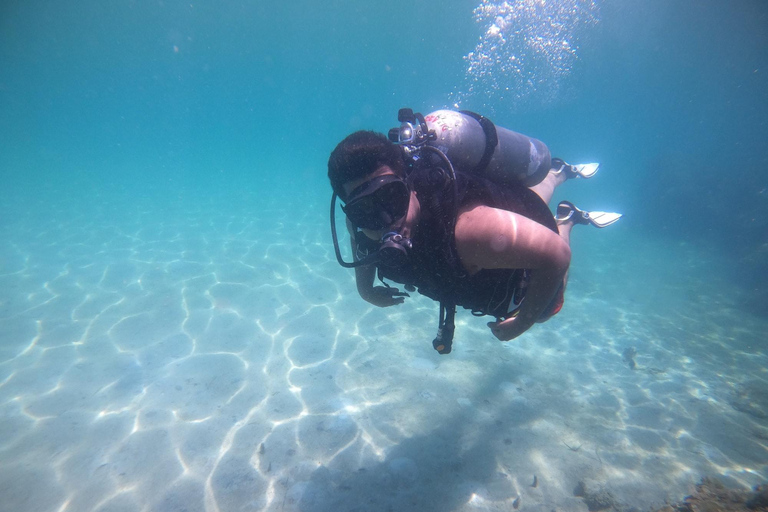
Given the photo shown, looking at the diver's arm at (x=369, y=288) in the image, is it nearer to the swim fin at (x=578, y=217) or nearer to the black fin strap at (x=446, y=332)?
the black fin strap at (x=446, y=332)

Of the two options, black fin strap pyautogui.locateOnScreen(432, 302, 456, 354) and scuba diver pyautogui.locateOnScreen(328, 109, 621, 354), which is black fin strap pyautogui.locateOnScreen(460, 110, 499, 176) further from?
black fin strap pyautogui.locateOnScreen(432, 302, 456, 354)

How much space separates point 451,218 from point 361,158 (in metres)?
0.73

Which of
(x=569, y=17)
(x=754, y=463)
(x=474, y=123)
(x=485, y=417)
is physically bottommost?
(x=754, y=463)

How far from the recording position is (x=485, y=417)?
181 inches

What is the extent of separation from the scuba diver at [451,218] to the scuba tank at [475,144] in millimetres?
11

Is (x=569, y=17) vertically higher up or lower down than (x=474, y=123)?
higher up

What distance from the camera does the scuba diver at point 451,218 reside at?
198cm

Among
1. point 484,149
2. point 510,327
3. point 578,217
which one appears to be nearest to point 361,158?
point 484,149

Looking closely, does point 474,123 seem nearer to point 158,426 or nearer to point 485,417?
point 485,417

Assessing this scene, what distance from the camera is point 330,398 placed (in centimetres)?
481

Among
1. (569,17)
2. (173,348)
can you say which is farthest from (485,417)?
(569,17)

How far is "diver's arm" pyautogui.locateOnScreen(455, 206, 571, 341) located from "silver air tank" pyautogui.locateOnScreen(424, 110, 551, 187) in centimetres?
73

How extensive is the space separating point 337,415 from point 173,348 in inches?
152

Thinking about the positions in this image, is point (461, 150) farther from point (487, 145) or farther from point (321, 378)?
point (321, 378)
